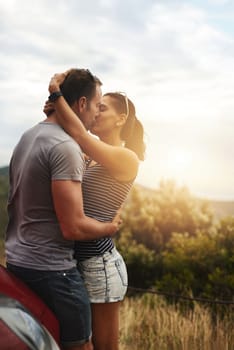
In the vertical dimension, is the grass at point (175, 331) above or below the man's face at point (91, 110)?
below

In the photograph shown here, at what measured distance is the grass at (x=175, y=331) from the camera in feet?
18.5

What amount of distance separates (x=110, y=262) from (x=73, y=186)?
1.62 ft

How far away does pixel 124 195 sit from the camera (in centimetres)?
292

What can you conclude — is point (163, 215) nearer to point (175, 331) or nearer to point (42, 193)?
point (175, 331)

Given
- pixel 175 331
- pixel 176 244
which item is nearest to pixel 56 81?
pixel 175 331

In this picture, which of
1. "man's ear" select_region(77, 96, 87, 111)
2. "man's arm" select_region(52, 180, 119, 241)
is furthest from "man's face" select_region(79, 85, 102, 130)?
"man's arm" select_region(52, 180, 119, 241)

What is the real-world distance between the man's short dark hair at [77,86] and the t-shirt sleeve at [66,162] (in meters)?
0.26

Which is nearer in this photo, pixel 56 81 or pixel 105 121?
pixel 56 81

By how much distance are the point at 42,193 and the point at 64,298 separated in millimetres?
400

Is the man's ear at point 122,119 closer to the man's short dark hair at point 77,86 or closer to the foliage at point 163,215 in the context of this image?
the man's short dark hair at point 77,86

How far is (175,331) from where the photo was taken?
5.95m

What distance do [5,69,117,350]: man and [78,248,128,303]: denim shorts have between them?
162mm

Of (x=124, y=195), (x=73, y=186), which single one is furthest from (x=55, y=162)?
(x=124, y=195)

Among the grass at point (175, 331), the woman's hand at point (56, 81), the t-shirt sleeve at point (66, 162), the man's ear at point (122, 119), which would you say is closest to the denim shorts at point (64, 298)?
the t-shirt sleeve at point (66, 162)
